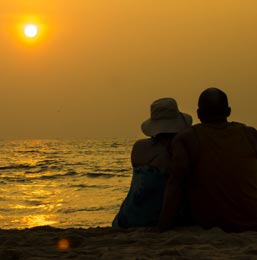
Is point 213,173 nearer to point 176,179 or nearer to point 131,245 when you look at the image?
point 176,179

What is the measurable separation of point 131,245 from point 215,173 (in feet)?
2.87

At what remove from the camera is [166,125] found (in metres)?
4.94

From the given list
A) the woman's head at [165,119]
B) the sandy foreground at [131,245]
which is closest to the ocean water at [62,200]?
the woman's head at [165,119]

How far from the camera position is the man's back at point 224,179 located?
4508mm

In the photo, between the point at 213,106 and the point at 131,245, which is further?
the point at 213,106

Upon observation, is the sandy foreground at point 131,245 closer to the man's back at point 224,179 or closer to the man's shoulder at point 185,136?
the man's back at point 224,179

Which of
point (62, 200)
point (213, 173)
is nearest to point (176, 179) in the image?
point (213, 173)

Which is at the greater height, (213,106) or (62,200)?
(62,200)

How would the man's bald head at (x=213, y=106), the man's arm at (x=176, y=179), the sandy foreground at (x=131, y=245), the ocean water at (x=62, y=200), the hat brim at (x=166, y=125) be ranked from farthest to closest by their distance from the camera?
the ocean water at (x=62, y=200), the hat brim at (x=166, y=125), the man's bald head at (x=213, y=106), the man's arm at (x=176, y=179), the sandy foreground at (x=131, y=245)

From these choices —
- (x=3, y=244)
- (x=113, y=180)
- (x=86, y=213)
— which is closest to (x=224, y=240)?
(x=3, y=244)

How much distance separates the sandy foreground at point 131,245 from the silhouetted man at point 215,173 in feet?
0.54

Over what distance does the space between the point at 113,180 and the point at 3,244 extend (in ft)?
58.6

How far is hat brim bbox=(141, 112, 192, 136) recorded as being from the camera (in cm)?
493

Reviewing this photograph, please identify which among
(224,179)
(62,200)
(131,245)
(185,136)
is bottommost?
(131,245)
